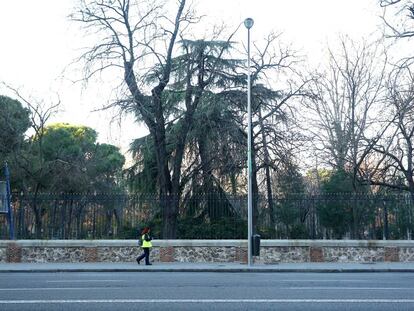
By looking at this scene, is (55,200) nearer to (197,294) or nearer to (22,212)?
(22,212)

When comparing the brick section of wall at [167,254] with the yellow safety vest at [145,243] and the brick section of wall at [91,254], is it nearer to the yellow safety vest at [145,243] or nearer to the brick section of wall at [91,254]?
the yellow safety vest at [145,243]

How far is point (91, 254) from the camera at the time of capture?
23.0 m

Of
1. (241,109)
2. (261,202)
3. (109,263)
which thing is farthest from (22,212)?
(241,109)

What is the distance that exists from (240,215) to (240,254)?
197 centimetres

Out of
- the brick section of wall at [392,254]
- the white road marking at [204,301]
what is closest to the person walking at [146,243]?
the brick section of wall at [392,254]

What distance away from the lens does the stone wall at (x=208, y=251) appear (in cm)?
2234

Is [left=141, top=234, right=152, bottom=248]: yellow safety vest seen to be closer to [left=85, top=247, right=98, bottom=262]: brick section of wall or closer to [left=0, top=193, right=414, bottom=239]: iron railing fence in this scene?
[left=0, top=193, right=414, bottom=239]: iron railing fence

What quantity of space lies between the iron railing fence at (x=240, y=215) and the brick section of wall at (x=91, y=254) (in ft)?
1.87

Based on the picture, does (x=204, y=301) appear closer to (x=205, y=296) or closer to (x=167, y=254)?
(x=205, y=296)

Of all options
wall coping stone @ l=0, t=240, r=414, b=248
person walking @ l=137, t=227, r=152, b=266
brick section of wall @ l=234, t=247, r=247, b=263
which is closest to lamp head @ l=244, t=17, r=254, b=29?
wall coping stone @ l=0, t=240, r=414, b=248

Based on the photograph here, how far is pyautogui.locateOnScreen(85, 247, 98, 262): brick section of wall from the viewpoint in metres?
22.9

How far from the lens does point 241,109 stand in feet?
93.1

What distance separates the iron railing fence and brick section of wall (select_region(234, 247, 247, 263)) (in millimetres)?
1594

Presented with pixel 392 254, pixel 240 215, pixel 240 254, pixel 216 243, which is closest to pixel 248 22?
pixel 240 215
